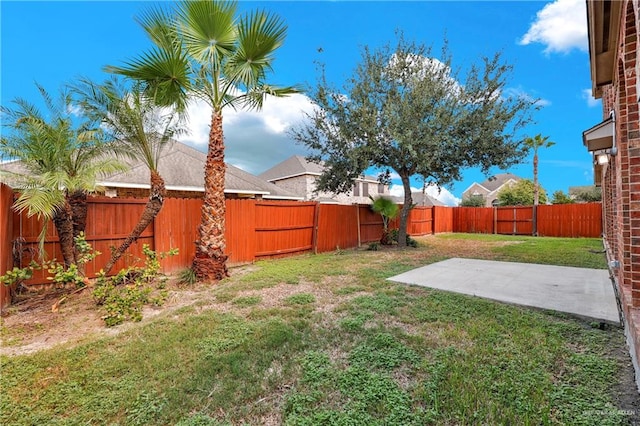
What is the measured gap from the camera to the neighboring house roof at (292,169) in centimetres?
2206

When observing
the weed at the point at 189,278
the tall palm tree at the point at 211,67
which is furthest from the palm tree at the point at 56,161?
the weed at the point at 189,278

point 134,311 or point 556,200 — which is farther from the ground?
point 556,200

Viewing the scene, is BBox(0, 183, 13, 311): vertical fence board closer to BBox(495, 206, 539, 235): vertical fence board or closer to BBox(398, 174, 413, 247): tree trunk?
BBox(398, 174, 413, 247): tree trunk

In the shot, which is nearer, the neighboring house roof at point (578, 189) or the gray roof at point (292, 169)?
the gray roof at point (292, 169)

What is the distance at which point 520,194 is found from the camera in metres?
30.1

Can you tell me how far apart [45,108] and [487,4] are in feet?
31.2

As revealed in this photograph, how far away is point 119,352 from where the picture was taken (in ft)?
9.83

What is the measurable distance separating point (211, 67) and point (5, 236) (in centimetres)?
437

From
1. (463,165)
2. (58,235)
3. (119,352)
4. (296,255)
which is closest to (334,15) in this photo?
(463,165)

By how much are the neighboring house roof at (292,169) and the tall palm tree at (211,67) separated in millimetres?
15152

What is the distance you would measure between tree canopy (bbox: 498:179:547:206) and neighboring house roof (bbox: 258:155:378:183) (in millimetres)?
16198

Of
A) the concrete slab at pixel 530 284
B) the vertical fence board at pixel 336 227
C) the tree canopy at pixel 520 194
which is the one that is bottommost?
the concrete slab at pixel 530 284

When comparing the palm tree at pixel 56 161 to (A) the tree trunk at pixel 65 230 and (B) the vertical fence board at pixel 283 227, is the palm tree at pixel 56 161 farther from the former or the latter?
(B) the vertical fence board at pixel 283 227

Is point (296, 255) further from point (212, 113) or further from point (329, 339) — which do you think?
point (329, 339)
